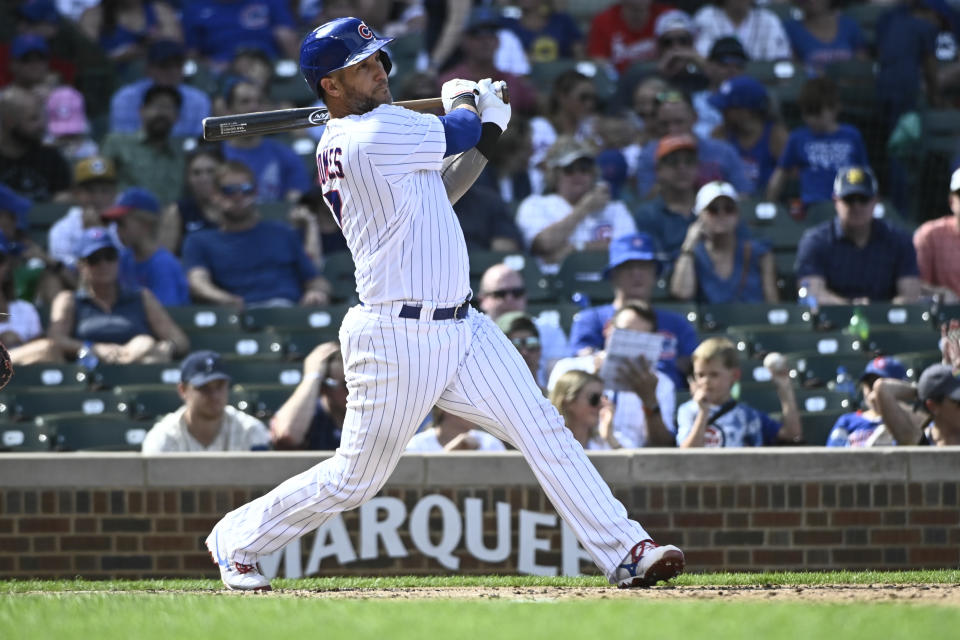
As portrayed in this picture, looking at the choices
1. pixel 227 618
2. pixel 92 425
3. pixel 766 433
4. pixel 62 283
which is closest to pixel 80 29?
pixel 62 283

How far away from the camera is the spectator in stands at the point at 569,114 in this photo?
1093 cm

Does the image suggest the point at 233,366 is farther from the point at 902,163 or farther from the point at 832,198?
the point at 902,163

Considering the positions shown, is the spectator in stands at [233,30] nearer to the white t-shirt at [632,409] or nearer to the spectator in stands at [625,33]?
the spectator in stands at [625,33]

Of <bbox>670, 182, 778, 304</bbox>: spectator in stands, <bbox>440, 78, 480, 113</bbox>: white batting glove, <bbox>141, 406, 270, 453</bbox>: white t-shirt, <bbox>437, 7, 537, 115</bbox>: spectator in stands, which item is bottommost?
<bbox>141, 406, 270, 453</bbox>: white t-shirt

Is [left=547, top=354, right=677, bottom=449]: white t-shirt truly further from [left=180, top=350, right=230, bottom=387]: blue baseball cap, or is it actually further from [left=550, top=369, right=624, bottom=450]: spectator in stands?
[left=180, top=350, right=230, bottom=387]: blue baseball cap

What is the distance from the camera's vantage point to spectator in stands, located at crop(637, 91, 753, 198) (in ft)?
33.4

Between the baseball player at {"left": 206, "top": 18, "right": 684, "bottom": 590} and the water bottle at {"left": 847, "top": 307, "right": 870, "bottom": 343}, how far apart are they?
13.1 feet

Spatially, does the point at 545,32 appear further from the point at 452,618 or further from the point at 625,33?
the point at 452,618

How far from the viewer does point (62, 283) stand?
9219 mm

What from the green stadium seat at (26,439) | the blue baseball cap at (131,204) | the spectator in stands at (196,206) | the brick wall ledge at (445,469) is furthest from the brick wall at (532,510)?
the spectator in stands at (196,206)

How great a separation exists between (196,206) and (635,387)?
12.7ft

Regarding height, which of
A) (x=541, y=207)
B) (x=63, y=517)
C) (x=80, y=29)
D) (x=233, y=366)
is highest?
(x=80, y=29)

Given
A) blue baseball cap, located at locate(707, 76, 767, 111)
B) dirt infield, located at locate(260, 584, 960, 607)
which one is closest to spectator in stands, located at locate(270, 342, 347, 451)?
dirt infield, located at locate(260, 584, 960, 607)

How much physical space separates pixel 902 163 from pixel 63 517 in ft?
22.2
